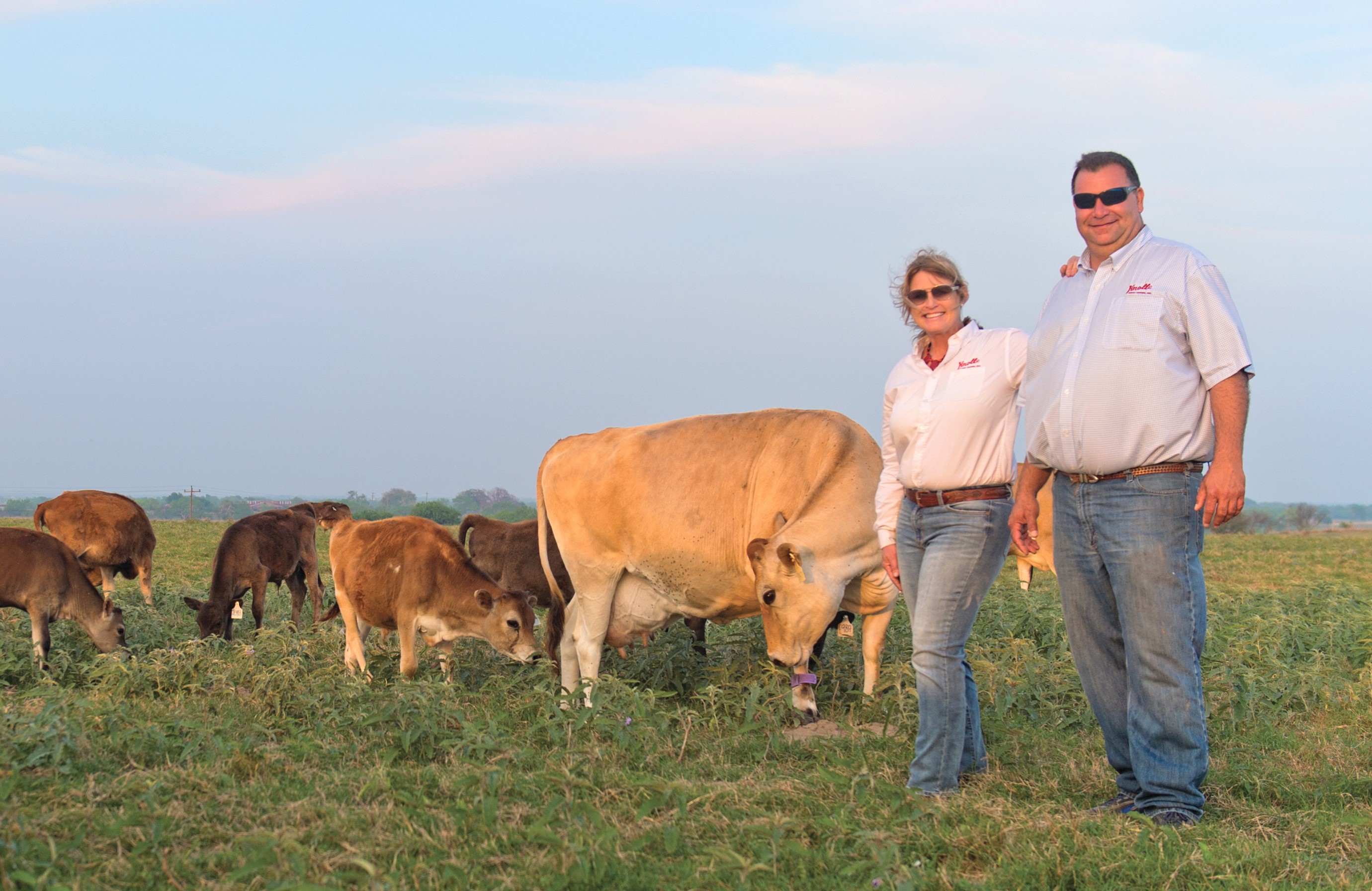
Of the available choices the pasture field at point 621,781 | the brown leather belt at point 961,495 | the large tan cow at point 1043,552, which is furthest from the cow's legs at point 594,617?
the large tan cow at point 1043,552

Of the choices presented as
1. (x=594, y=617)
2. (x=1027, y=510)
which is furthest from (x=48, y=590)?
(x=1027, y=510)

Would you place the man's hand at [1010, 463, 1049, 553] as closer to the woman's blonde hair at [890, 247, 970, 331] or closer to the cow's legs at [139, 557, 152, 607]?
the woman's blonde hair at [890, 247, 970, 331]

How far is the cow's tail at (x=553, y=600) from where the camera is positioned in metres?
9.48

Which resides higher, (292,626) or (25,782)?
(25,782)

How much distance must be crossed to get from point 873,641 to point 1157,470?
131 inches

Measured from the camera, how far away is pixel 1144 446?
16.0ft

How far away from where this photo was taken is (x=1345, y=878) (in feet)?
14.3

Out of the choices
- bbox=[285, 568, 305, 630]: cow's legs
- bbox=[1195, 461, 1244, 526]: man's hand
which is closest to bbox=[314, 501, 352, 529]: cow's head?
bbox=[285, 568, 305, 630]: cow's legs

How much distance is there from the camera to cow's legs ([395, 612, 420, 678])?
8734 millimetres

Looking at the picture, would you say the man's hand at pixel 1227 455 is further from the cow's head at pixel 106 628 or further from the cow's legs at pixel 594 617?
the cow's head at pixel 106 628

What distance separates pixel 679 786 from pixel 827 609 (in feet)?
8.80

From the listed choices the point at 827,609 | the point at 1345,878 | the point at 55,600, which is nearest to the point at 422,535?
the point at 55,600

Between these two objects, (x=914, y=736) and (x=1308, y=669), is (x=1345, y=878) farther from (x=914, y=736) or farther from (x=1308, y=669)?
(x=1308, y=669)

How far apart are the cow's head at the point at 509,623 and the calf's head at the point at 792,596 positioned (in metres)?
2.31
